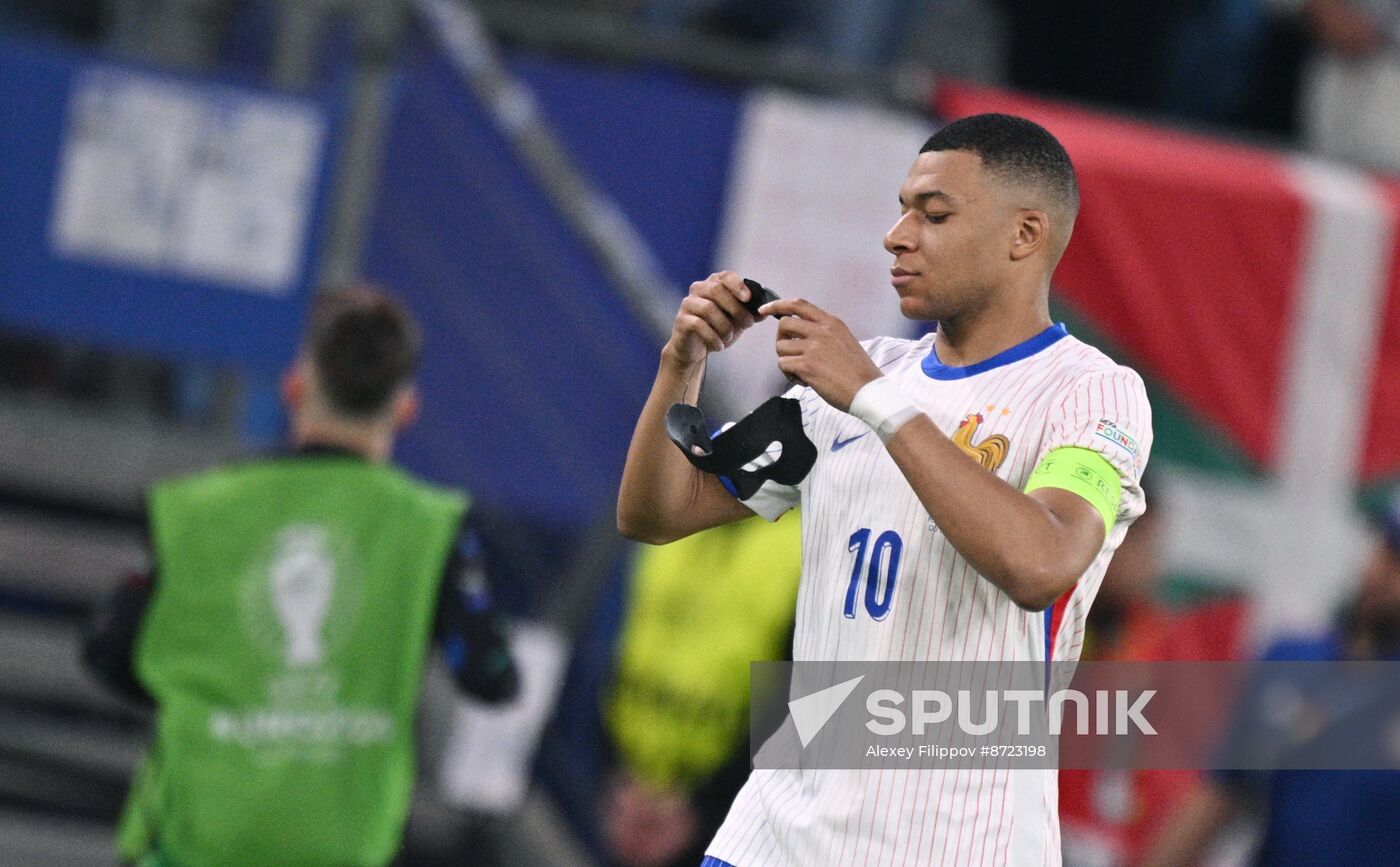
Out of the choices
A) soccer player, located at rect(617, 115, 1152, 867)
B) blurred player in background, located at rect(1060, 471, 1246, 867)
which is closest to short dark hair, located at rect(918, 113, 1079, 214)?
soccer player, located at rect(617, 115, 1152, 867)

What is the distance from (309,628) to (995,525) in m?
2.37

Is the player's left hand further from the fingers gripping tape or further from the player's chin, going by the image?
the fingers gripping tape

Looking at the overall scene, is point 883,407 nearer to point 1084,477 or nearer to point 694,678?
point 1084,477

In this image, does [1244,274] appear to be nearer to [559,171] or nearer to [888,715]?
[559,171]

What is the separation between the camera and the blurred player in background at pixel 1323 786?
17.9 feet

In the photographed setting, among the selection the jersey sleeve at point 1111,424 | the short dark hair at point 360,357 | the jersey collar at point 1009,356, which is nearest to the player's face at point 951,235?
the jersey collar at point 1009,356

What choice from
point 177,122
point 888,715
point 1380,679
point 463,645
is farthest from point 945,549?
point 177,122

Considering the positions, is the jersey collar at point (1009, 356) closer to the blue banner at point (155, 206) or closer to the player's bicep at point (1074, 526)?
the player's bicep at point (1074, 526)

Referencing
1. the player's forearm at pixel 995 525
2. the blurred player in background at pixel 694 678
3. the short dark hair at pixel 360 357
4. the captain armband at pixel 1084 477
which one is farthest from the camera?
the blurred player in background at pixel 694 678

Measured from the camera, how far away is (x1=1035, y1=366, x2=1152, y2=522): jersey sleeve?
2.93 meters

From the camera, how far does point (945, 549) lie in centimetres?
303

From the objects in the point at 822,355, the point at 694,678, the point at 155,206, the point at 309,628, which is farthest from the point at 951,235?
the point at 155,206

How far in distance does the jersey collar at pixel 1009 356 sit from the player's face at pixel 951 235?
0.11 meters

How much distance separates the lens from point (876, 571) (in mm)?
3078
